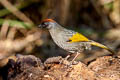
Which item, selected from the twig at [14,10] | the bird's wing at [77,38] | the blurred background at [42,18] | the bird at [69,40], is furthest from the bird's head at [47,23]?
the twig at [14,10]

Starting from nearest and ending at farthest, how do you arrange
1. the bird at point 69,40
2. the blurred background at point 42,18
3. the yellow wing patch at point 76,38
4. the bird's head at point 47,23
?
1. the bird's head at point 47,23
2. the bird at point 69,40
3. the yellow wing patch at point 76,38
4. the blurred background at point 42,18

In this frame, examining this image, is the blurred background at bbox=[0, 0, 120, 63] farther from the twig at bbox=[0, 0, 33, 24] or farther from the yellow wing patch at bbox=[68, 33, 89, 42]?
the yellow wing patch at bbox=[68, 33, 89, 42]

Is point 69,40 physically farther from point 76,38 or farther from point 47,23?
point 47,23

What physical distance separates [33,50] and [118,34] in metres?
2.83

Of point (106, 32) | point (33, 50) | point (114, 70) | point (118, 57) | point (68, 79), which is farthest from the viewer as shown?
point (106, 32)

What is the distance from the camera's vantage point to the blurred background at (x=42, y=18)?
860cm

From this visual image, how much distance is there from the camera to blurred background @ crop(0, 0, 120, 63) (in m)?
8.60

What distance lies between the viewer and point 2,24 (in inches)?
344

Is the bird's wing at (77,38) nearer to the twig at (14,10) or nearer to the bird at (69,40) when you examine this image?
the bird at (69,40)

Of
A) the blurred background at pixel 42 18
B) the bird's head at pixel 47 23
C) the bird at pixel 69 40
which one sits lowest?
the bird at pixel 69 40

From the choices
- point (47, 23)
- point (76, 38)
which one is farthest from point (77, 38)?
point (47, 23)

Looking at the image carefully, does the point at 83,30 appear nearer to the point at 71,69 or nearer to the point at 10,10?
the point at 10,10

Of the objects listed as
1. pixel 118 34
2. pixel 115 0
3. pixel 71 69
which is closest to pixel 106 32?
pixel 118 34

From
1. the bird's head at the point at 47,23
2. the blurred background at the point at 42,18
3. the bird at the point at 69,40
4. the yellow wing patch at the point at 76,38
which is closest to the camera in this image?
the bird's head at the point at 47,23
